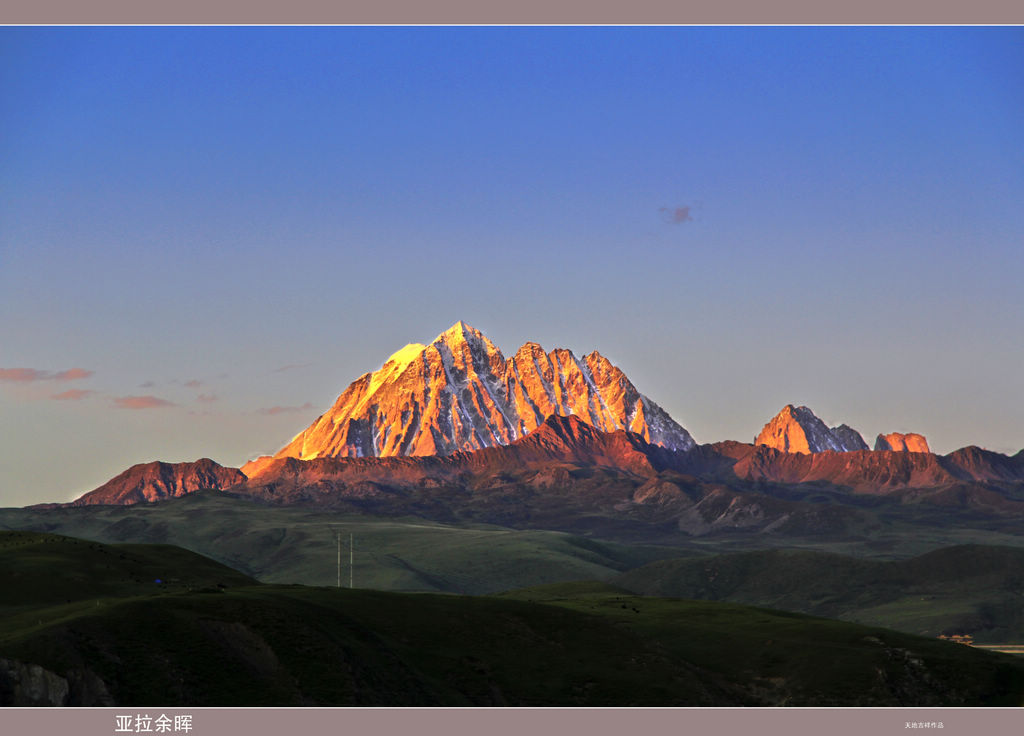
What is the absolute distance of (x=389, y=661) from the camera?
16412 cm

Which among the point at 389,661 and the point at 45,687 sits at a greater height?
the point at 45,687

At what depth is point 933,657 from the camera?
643ft

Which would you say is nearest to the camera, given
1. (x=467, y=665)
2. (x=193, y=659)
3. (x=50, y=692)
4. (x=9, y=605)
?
(x=50, y=692)

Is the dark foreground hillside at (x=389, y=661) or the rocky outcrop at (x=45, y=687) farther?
the dark foreground hillside at (x=389, y=661)

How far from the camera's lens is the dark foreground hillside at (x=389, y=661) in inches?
5610

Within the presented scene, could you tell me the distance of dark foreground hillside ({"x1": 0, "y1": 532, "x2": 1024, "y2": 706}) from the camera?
14250 centimetres

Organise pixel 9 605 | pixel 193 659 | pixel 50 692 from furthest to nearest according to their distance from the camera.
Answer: pixel 9 605 → pixel 193 659 → pixel 50 692

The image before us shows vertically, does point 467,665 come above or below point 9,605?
below

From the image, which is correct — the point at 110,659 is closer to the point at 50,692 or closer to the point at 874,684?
the point at 50,692

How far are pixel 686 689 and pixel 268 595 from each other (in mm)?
57575

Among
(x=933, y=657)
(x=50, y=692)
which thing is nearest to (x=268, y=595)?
(x=50, y=692)

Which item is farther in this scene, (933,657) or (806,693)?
(933,657)

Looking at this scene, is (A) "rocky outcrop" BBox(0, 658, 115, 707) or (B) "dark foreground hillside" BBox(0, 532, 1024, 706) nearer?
(A) "rocky outcrop" BBox(0, 658, 115, 707)

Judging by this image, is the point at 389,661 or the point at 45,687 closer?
the point at 45,687
